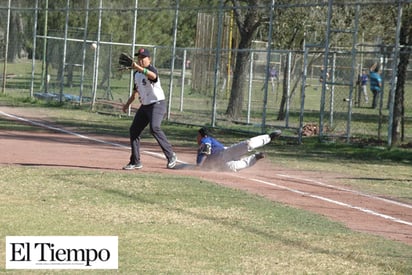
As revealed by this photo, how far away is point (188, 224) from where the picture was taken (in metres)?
11.6

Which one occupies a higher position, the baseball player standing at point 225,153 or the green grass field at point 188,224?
the baseball player standing at point 225,153

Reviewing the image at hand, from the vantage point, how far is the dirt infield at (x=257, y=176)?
42.9 ft

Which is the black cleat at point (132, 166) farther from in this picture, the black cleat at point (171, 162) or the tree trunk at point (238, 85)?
the tree trunk at point (238, 85)

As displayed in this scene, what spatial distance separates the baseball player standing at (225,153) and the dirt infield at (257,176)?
0.78ft

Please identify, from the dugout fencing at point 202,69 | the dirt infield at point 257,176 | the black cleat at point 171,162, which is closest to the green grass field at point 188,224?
the dirt infield at point 257,176

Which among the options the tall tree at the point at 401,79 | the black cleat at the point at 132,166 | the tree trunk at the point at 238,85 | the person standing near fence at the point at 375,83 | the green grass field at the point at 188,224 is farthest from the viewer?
the person standing near fence at the point at 375,83

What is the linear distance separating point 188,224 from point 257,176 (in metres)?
5.71

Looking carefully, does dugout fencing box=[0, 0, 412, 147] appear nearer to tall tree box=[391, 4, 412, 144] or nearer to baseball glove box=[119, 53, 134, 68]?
tall tree box=[391, 4, 412, 144]

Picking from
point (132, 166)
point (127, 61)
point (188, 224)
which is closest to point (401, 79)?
point (132, 166)

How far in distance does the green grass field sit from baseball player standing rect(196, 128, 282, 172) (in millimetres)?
1236

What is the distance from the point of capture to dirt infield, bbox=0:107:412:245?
1307 cm

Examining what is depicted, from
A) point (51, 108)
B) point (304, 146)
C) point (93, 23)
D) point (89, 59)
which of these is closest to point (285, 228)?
point (304, 146)

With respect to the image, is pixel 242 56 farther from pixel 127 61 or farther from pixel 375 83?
pixel 127 61

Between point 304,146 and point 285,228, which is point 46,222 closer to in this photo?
point 285,228
